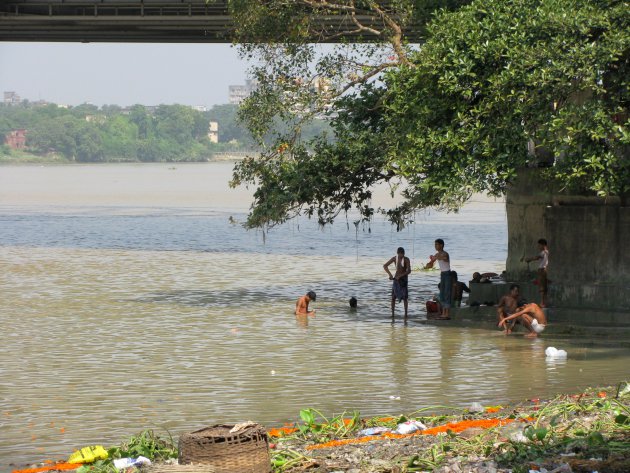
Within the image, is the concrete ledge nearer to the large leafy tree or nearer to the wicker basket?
the large leafy tree

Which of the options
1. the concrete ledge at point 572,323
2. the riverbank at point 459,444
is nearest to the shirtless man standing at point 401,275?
the concrete ledge at point 572,323

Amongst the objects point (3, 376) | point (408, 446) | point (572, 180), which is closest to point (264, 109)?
point (572, 180)

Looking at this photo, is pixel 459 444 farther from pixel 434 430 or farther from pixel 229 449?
pixel 229 449

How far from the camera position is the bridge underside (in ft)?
123

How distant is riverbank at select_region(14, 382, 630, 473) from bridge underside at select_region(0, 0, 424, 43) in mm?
24142

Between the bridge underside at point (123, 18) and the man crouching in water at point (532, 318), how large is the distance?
52.4 feet

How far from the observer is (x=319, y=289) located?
31547mm

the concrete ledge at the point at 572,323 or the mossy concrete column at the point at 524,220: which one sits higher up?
the mossy concrete column at the point at 524,220

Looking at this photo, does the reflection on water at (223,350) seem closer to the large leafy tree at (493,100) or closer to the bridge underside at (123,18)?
the large leafy tree at (493,100)

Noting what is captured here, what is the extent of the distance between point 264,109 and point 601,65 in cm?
837

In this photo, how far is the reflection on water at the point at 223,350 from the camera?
1566cm

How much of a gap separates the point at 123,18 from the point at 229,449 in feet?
97.8

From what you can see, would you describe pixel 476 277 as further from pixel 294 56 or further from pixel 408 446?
pixel 408 446

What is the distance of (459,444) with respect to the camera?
36.3ft
